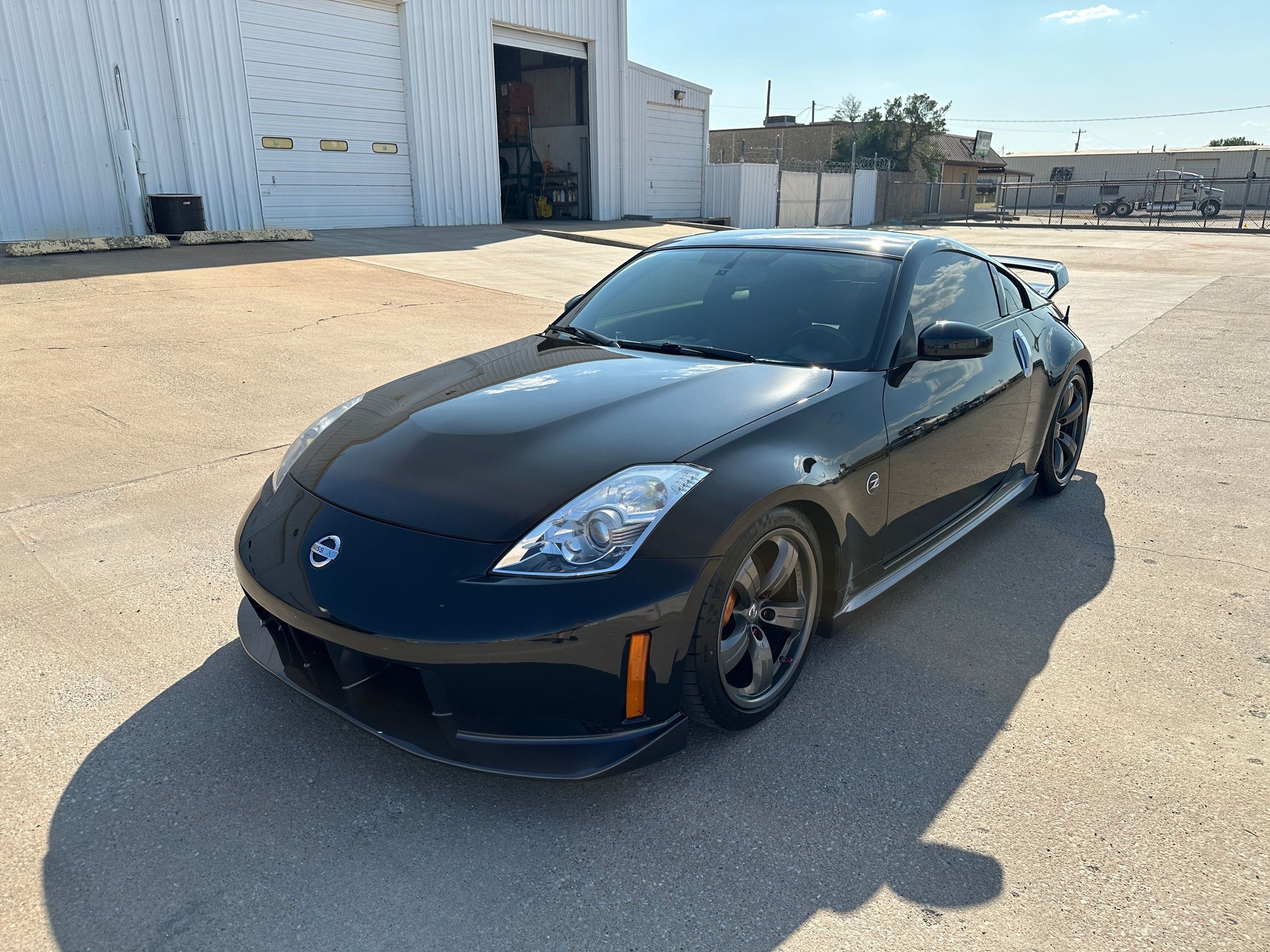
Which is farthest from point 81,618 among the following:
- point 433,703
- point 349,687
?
point 433,703

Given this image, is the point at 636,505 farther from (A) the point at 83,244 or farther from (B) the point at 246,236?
(B) the point at 246,236

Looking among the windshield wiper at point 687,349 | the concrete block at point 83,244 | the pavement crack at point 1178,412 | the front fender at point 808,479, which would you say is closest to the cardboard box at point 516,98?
the concrete block at point 83,244

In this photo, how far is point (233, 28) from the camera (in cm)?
1441

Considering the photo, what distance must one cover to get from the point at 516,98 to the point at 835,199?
16465 millimetres

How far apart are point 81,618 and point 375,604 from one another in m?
1.75

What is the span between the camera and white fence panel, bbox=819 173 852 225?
115 feet

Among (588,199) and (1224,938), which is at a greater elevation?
(588,199)

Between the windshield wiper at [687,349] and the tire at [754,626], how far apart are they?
80 cm

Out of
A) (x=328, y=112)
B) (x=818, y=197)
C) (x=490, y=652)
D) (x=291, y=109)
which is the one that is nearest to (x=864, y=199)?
(x=818, y=197)

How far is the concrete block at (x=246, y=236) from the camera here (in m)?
13.6

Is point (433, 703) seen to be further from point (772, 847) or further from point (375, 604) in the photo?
point (772, 847)

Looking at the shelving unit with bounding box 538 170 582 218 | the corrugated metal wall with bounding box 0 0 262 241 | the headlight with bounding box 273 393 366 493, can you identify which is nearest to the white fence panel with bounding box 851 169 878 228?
the shelving unit with bounding box 538 170 582 218

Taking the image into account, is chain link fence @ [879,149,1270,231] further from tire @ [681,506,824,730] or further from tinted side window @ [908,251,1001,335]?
tire @ [681,506,824,730]

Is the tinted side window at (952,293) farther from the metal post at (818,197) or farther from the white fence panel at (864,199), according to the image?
the white fence panel at (864,199)
